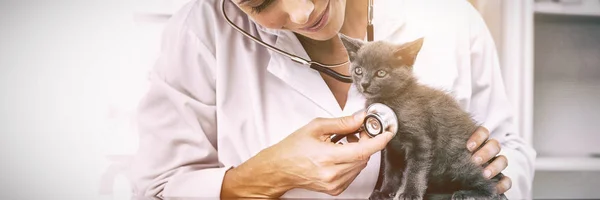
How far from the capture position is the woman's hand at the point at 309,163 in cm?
117

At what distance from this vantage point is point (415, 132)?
1.18 meters

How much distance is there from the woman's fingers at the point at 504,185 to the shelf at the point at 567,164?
3.9 inches

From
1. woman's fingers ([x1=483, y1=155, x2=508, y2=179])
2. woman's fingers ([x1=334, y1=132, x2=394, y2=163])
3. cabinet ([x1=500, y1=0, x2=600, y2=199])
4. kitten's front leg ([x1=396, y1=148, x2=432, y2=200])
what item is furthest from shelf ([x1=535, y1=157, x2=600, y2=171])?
woman's fingers ([x1=334, y1=132, x2=394, y2=163])

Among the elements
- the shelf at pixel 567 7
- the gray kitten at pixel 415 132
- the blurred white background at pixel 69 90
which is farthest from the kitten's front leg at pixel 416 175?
the blurred white background at pixel 69 90

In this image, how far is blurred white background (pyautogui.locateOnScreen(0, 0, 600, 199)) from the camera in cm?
125

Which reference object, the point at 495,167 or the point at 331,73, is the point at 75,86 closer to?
the point at 331,73

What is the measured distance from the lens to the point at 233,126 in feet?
4.01

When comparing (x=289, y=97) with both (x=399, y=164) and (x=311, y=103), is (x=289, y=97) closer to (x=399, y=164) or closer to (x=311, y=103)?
(x=311, y=103)

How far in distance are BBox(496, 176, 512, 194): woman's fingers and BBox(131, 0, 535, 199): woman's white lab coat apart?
0.42 feet

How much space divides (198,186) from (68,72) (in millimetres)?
398

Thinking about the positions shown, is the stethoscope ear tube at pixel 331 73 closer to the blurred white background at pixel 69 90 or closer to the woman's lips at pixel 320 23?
the woman's lips at pixel 320 23

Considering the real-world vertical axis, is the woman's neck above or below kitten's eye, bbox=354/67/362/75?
above

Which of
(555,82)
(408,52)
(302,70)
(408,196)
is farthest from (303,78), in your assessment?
(555,82)

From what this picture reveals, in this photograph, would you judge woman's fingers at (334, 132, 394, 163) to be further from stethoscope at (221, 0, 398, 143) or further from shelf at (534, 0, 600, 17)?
shelf at (534, 0, 600, 17)
